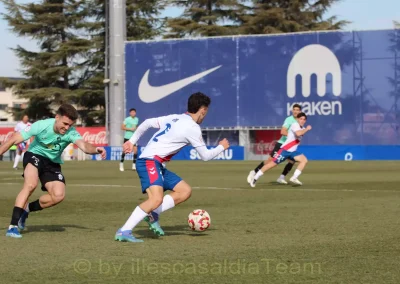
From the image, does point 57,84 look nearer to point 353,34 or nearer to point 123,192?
point 353,34

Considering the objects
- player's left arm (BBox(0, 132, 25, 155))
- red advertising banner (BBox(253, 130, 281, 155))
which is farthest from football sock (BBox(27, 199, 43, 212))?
red advertising banner (BBox(253, 130, 281, 155))

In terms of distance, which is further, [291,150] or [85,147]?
[291,150]

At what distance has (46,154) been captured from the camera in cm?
1218

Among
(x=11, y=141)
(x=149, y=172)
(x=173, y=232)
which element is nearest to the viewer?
(x=149, y=172)

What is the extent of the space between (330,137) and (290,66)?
462 cm

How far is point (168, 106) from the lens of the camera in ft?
179

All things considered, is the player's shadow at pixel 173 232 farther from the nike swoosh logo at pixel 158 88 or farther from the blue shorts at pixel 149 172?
the nike swoosh logo at pixel 158 88

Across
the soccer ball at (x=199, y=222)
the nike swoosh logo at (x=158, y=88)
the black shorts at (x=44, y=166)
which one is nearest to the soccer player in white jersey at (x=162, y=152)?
the soccer ball at (x=199, y=222)

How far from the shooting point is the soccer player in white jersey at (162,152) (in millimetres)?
11164

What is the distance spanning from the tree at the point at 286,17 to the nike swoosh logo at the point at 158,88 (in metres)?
18.4

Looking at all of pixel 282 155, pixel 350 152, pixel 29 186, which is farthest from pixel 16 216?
pixel 350 152

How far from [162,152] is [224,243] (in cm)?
144

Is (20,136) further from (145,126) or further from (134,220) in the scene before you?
(134,220)

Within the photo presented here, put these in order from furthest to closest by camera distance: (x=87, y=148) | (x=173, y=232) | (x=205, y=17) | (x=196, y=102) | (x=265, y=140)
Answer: (x=205, y=17) → (x=265, y=140) → (x=173, y=232) → (x=87, y=148) → (x=196, y=102)
